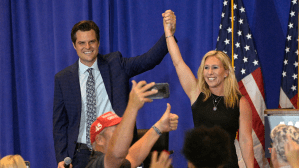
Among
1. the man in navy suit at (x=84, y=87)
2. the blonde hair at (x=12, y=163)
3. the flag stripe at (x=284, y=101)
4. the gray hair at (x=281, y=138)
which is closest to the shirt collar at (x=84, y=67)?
the man in navy suit at (x=84, y=87)

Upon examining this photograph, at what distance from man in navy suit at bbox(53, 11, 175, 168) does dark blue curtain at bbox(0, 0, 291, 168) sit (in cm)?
140

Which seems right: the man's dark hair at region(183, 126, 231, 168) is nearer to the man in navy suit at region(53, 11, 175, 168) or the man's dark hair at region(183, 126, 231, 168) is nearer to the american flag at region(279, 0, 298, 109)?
the man in navy suit at region(53, 11, 175, 168)

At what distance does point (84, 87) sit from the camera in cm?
277

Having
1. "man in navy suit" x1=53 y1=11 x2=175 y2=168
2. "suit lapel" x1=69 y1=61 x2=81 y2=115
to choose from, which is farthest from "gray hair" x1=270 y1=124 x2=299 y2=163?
"suit lapel" x1=69 y1=61 x2=81 y2=115

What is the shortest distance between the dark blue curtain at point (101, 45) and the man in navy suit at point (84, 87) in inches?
55.3

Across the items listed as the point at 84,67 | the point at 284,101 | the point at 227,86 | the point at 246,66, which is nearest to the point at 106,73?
the point at 84,67

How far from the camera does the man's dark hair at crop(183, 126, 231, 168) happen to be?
1177 mm

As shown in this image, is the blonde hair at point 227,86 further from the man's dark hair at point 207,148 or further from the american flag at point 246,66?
the man's dark hair at point 207,148

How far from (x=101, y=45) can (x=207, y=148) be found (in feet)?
10.7

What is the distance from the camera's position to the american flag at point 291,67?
12.5 ft

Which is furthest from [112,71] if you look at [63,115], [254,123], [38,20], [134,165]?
[38,20]

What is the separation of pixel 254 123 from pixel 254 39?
3.38 feet

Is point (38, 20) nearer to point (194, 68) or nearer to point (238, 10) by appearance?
point (194, 68)

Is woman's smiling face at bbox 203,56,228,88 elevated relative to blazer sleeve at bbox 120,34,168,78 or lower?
lower
